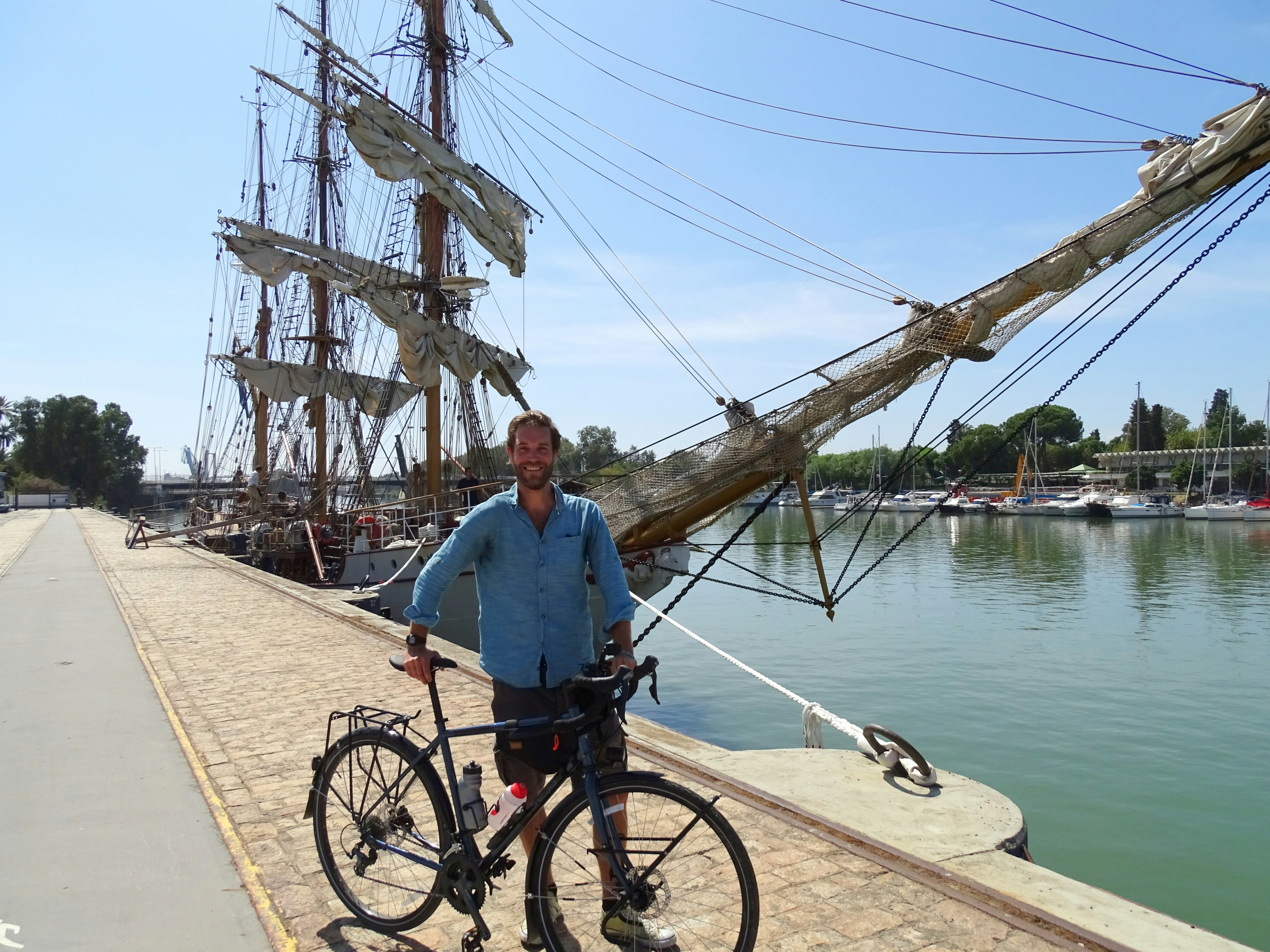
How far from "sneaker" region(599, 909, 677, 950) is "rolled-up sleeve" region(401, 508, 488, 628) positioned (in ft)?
3.73

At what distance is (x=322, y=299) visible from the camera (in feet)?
118

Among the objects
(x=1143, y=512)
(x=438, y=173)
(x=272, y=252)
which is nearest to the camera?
(x=438, y=173)

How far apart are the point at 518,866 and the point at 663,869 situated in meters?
1.49

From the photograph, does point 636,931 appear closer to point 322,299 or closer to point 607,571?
point 607,571

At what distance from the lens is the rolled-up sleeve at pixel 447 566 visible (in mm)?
3230

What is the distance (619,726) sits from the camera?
321 centimetres

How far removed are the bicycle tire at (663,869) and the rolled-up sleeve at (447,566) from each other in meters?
0.81

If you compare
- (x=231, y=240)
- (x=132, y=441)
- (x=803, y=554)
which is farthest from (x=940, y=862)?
(x=132, y=441)

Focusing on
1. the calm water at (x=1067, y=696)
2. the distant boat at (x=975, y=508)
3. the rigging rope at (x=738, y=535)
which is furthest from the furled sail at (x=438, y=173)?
the distant boat at (x=975, y=508)

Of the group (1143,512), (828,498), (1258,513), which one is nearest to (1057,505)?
(1143,512)

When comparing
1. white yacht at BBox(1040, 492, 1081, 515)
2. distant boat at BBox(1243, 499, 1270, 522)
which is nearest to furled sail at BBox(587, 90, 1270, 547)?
distant boat at BBox(1243, 499, 1270, 522)

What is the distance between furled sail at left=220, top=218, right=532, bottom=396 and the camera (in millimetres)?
23750

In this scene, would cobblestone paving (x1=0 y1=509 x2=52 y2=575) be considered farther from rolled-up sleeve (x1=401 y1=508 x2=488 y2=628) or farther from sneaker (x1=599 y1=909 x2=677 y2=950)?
sneaker (x1=599 y1=909 x2=677 y2=950)

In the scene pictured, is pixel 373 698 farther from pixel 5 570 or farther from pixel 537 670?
pixel 5 570
